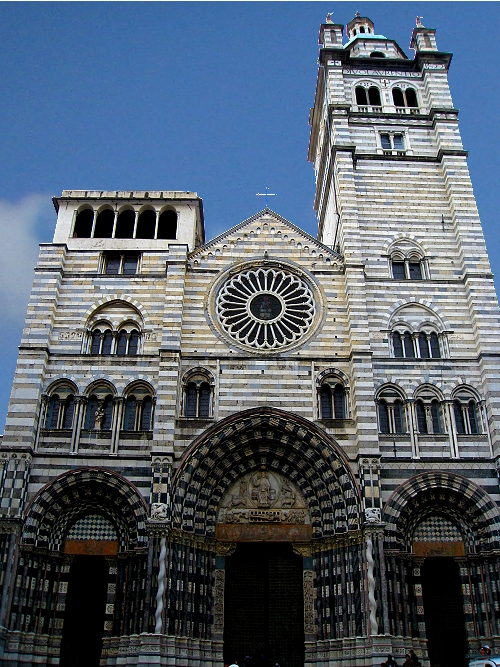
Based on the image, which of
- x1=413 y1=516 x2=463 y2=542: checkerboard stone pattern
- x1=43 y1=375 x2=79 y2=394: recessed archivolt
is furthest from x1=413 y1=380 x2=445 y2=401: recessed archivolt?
x1=43 y1=375 x2=79 y2=394: recessed archivolt

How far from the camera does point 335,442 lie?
20.2 metres

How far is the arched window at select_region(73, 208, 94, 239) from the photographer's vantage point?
24.7 metres

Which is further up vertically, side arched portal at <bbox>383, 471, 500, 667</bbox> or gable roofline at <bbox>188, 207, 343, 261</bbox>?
gable roofline at <bbox>188, 207, 343, 261</bbox>

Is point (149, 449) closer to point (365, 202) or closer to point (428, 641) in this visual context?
point (428, 641)

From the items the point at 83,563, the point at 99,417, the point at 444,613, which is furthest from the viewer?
the point at 99,417

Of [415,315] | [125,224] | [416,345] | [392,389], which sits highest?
[125,224]

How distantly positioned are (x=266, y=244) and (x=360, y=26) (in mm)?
15411

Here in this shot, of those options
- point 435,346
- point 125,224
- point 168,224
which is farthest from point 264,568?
point 125,224

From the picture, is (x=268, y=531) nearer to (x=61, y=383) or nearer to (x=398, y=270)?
(x=61, y=383)

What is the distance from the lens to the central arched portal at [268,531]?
19.0m

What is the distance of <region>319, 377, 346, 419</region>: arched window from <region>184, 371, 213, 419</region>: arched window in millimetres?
3440

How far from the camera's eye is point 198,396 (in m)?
21.2

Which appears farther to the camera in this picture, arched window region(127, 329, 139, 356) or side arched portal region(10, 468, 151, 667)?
arched window region(127, 329, 139, 356)

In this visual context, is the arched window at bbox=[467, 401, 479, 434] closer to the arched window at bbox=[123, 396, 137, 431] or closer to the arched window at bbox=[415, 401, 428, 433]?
the arched window at bbox=[415, 401, 428, 433]
